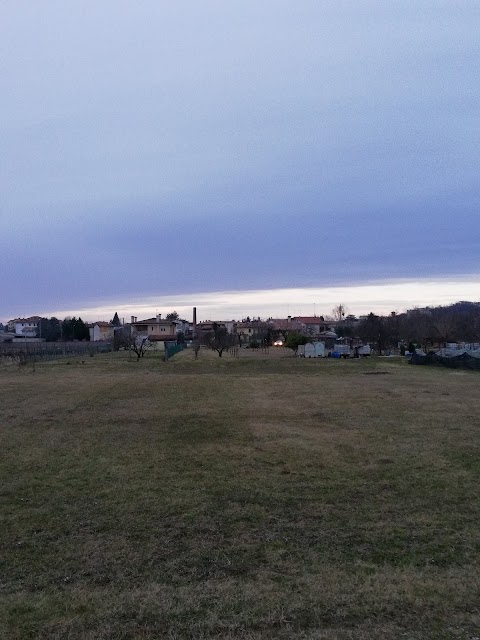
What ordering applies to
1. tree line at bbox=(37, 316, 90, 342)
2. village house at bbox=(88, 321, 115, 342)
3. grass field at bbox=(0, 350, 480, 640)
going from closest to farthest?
grass field at bbox=(0, 350, 480, 640) → tree line at bbox=(37, 316, 90, 342) → village house at bbox=(88, 321, 115, 342)

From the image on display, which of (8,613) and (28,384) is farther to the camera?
(28,384)

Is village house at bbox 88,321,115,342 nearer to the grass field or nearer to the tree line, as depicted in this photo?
the tree line

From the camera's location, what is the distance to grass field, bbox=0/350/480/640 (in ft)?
12.8

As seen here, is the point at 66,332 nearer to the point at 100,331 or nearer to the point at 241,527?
the point at 100,331

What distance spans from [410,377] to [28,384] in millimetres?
17650

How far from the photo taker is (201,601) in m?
4.13

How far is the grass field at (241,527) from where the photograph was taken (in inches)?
154

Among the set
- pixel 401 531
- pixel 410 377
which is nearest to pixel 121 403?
pixel 401 531

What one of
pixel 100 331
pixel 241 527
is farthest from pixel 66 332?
pixel 241 527

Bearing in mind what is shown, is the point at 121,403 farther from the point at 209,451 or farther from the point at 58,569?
the point at 58,569

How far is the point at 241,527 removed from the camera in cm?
589

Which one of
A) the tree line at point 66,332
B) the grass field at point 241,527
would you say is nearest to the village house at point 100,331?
the tree line at point 66,332

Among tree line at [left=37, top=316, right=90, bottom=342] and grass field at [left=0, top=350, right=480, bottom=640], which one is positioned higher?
tree line at [left=37, top=316, right=90, bottom=342]

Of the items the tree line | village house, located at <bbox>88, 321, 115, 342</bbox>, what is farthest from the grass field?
village house, located at <bbox>88, 321, 115, 342</bbox>
